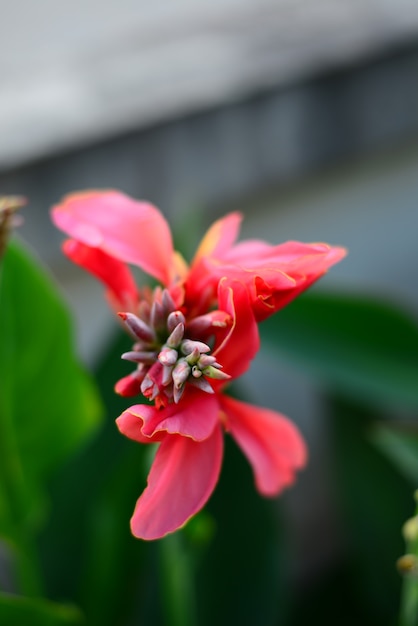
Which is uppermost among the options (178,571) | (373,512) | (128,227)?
(128,227)

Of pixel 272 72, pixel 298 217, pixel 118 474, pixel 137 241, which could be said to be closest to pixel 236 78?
pixel 272 72

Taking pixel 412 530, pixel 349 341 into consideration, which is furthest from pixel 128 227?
pixel 349 341

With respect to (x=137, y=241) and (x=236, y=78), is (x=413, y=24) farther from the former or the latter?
(x=137, y=241)

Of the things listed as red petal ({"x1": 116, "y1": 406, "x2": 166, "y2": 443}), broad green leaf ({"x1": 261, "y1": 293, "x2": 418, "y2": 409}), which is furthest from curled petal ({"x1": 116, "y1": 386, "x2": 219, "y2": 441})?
broad green leaf ({"x1": 261, "y1": 293, "x2": 418, "y2": 409})

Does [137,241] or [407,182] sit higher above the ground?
[137,241]

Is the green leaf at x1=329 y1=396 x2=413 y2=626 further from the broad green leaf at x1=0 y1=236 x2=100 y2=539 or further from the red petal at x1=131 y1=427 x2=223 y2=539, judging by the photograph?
the red petal at x1=131 y1=427 x2=223 y2=539

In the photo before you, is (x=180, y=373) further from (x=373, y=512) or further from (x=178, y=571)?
(x=373, y=512)

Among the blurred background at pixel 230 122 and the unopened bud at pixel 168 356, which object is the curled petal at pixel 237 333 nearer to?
the unopened bud at pixel 168 356
